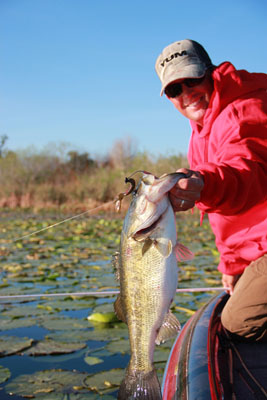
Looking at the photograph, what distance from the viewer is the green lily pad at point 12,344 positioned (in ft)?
11.8

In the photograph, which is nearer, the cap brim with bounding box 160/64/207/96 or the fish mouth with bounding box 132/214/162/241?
the fish mouth with bounding box 132/214/162/241

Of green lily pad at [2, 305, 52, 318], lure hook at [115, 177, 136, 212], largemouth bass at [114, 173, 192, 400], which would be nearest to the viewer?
largemouth bass at [114, 173, 192, 400]

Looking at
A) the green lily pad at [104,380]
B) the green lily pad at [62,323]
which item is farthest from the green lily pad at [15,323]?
the green lily pad at [104,380]

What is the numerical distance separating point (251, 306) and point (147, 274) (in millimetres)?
1375

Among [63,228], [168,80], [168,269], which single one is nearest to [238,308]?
[168,269]

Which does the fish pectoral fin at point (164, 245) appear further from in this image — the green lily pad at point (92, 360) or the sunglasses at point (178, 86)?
the green lily pad at point (92, 360)

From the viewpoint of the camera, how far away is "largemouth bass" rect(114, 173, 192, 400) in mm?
1712

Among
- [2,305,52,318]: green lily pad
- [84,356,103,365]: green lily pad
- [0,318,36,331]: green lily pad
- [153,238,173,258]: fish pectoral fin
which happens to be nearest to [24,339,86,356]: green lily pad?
[84,356,103,365]: green lily pad

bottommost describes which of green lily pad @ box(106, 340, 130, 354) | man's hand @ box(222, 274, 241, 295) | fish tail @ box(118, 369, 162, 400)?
green lily pad @ box(106, 340, 130, 354)

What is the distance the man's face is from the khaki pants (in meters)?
1.07

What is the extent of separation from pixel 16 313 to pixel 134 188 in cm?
327

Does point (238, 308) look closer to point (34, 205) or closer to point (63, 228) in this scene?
point (63, 228)

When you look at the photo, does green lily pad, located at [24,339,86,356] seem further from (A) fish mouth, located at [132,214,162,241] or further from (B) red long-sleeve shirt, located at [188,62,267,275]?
(A) fish mouth, located at [132,214,162,241]

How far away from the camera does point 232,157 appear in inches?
87.5
